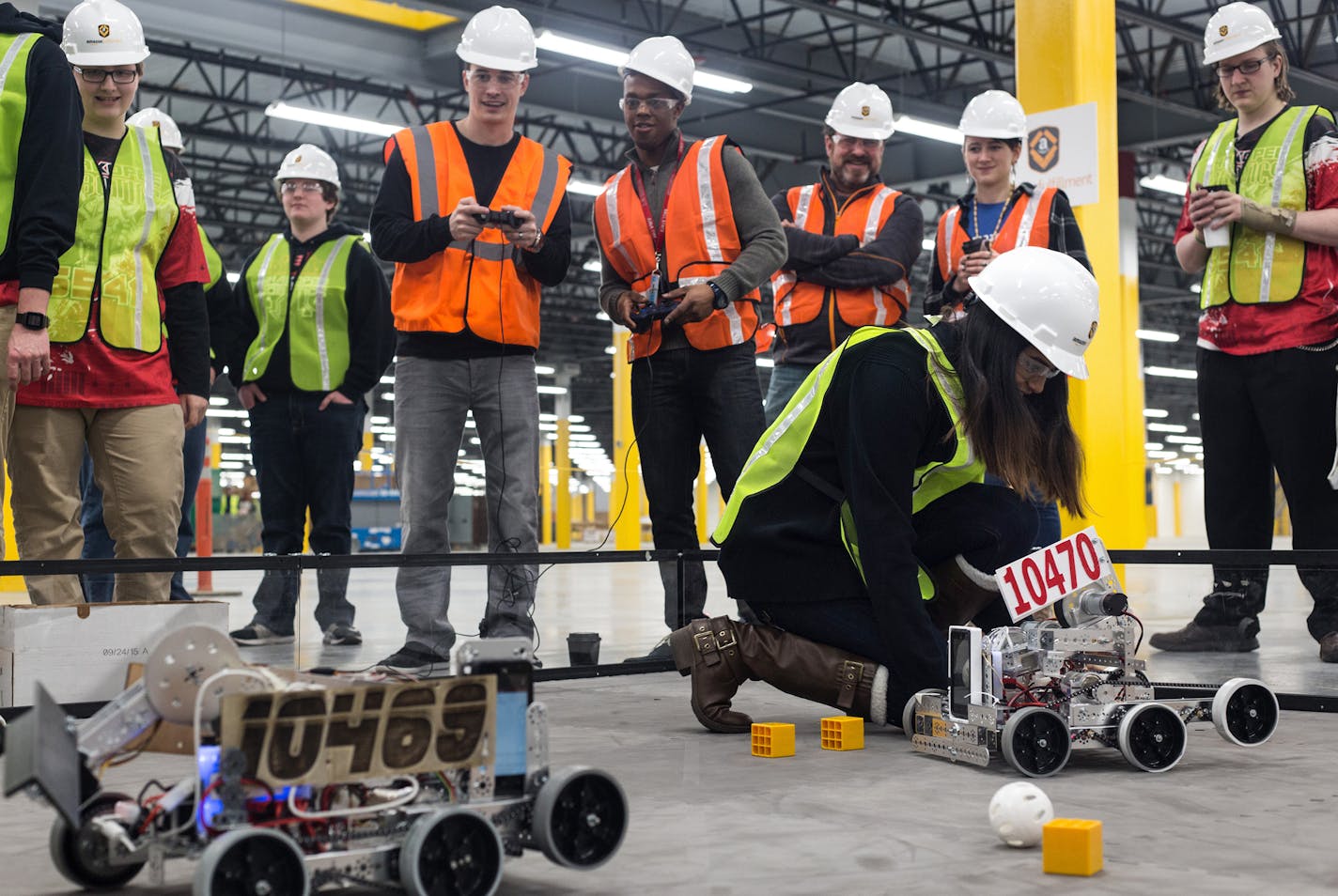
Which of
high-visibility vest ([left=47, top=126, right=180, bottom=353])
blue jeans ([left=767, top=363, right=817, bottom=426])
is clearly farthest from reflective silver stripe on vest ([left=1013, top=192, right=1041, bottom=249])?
high-visibility vest ([left=47, top=126, right=180, bottom=353])

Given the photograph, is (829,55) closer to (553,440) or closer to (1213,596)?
(1213,596)

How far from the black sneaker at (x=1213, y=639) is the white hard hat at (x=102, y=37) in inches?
129

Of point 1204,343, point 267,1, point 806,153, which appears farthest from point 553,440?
point 1204,343

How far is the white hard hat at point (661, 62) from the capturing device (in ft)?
13.5

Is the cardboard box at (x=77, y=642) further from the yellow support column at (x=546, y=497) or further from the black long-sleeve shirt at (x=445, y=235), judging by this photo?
the yellow support column at (x=546, y=497)

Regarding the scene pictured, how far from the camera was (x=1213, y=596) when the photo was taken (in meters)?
3.94

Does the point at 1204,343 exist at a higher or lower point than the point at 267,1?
lower

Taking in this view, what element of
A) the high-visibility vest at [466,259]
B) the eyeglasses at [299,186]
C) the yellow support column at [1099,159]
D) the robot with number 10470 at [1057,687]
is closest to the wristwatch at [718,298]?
the high-visibility vest at [466,259]

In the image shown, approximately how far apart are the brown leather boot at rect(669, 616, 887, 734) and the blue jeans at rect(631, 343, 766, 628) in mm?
1048

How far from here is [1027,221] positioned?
4.57m

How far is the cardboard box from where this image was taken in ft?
9.94

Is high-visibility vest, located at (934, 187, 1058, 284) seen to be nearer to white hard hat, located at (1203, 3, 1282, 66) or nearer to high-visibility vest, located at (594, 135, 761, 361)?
white hard hat, located at (1203, 3, 1282, 66)

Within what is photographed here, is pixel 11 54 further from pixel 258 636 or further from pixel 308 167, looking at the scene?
pixel 308 167

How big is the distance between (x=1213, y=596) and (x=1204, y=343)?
3.02ft
